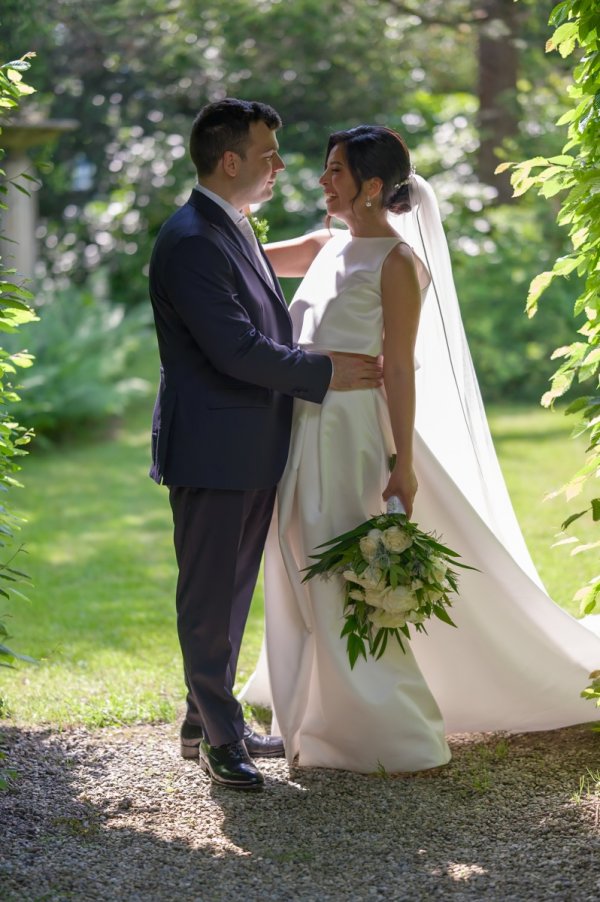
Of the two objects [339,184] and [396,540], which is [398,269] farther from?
[396,540]

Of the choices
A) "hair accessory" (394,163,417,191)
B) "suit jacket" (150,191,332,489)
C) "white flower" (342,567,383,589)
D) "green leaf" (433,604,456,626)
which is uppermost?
"hair accessory" (394,163,417,191)

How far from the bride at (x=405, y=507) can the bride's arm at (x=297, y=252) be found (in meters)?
0.06

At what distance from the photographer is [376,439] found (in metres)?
4.04

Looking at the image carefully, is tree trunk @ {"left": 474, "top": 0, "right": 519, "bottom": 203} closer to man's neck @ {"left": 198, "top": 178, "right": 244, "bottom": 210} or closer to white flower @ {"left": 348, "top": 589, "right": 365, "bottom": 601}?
man's neck @ {"left": 198, "top": 178, "right": 244, "bottom": 210}

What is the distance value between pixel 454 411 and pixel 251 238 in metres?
1.05

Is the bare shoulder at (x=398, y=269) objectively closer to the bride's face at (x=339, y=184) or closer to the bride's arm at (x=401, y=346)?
the bride's arm at (x=401, y=346)

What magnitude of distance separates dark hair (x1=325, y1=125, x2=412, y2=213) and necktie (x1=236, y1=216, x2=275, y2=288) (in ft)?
1.26

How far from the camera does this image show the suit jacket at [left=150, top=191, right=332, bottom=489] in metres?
3.62

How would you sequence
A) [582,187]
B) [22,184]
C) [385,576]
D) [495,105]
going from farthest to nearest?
1. [495,105]
2. [22,184]
3. [385,576]
4. [582,187]

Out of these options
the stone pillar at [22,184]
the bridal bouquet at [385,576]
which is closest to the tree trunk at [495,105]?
the stone pillar at [22,184]

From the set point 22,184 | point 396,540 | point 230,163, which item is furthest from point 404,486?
point 22,184

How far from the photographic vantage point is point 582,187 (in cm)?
334

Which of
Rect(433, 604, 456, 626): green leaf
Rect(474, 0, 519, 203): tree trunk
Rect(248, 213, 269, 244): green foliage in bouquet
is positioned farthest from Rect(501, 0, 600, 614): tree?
Rect(474, 0, 519, 203): tree trunk

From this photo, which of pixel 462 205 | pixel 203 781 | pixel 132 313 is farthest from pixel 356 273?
pixel 132 313
